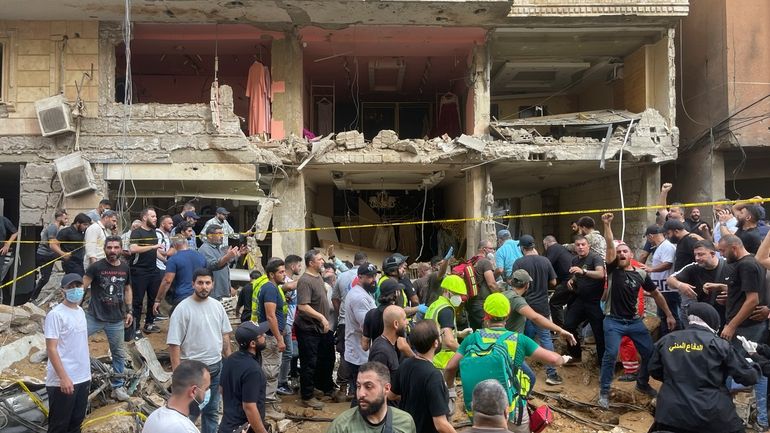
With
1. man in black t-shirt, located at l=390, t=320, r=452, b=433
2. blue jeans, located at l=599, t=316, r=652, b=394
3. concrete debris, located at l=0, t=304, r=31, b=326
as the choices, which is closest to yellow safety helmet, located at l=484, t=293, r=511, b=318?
man in black t-shirt, located at l=390, t=320, r=452, b=433

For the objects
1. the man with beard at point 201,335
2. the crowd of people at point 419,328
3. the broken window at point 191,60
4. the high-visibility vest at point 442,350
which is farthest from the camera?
the broken window at point 191,60

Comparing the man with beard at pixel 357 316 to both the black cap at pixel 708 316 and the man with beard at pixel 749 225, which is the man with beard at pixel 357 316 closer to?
the black cap at pixel 708 316

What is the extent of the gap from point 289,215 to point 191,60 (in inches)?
231

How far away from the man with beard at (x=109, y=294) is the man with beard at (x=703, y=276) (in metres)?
6.66

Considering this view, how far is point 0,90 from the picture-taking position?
482 inches

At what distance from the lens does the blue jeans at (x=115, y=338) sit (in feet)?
22.2

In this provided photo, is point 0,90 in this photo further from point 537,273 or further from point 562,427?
point 562,427

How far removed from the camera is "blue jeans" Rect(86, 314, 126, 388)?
22.2 ft


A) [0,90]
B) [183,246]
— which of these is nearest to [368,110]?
[0,90]

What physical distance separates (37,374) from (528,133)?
10682 mm

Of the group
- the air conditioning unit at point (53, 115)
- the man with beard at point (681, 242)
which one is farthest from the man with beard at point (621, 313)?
the air conditioning unit at point (53, 115)

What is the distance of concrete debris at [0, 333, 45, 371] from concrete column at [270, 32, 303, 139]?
21.8 ft

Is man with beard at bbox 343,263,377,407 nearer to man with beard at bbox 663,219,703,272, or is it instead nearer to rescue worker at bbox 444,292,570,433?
rescue worker at bbox 444,292,570,433

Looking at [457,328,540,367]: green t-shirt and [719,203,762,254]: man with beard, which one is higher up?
[719,203,762,254]: man with beard
